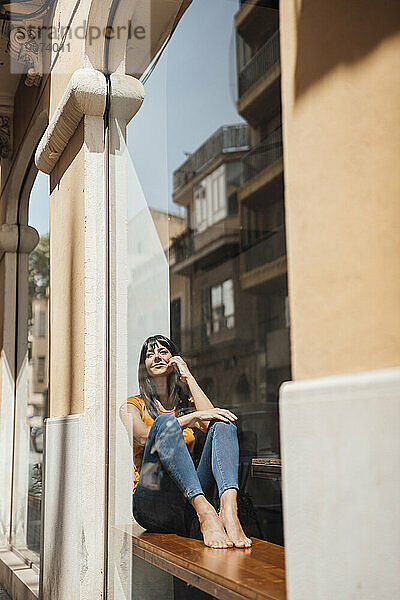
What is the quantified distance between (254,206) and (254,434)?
676 cm

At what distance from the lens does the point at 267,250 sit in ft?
37.7

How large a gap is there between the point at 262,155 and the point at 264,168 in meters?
0.33

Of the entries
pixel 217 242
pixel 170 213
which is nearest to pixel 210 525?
pixel 170 213

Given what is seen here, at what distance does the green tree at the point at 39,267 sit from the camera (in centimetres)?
675

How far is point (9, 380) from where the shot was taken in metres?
7.13

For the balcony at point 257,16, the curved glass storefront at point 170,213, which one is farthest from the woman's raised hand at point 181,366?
the balcony at point 257,16

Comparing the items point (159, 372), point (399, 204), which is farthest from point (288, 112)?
point (159, 372)

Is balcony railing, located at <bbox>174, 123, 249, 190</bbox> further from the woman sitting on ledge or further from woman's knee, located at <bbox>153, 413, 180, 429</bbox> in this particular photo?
woman's knee, located at <bbox>153, 413, 180, 429</bbox>

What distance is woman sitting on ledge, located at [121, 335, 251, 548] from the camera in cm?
303

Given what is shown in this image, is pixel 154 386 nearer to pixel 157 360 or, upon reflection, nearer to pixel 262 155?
pixel 157 360

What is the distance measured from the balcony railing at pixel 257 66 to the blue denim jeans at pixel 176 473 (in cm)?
564

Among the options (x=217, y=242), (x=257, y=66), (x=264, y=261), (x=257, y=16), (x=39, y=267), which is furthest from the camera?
(x=264, y=261)

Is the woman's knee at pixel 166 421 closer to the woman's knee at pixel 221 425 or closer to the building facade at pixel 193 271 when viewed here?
the woman's knee at pixel 221 425

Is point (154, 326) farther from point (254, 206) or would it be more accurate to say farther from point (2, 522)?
point (254, 206)
